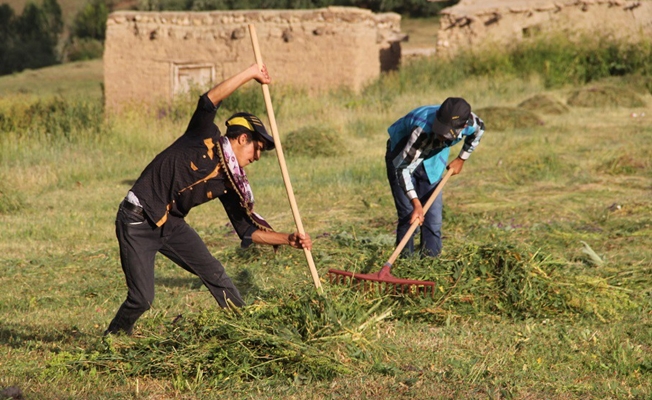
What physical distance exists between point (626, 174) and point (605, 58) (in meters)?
9.86

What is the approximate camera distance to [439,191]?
6.36 m

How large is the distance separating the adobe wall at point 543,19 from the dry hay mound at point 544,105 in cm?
434

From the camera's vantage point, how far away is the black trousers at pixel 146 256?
15.6ft

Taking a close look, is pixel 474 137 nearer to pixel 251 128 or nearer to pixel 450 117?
pixel 450 117

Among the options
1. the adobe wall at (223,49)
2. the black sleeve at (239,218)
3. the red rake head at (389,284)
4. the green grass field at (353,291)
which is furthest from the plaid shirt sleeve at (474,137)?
the adobe wall at (223,49)

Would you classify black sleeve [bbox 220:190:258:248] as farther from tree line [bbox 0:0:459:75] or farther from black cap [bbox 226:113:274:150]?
tree line [bbox 0:0:459:75]

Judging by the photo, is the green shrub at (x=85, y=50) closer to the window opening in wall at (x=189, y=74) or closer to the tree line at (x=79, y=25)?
the tree line at (x=79, y=25)

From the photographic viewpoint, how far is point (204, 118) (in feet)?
15.1

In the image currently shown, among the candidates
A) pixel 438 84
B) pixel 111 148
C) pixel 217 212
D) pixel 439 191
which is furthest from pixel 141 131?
pixel 439 191

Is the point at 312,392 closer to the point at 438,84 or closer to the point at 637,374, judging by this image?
the point at 637,374

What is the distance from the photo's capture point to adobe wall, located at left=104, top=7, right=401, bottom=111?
19203 mm

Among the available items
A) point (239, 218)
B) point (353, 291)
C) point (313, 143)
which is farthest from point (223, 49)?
point (239, 218)

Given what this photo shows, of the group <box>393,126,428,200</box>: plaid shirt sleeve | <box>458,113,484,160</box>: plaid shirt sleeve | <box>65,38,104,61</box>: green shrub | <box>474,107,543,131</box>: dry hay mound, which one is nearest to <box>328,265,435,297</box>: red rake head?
<box>393,126,428,200</box>: plaid shirt sleeve

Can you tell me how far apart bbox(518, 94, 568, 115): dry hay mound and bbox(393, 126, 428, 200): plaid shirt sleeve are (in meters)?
11.1
